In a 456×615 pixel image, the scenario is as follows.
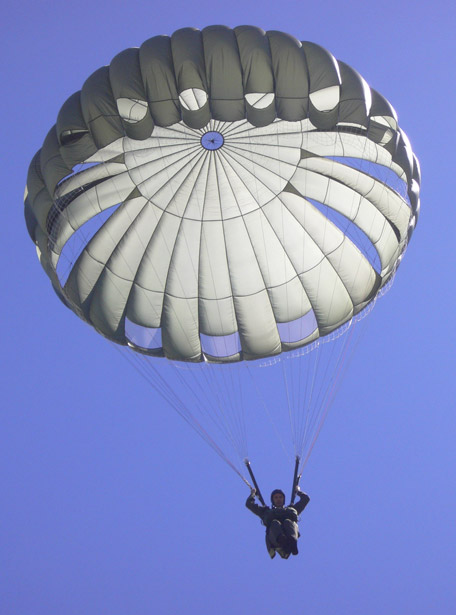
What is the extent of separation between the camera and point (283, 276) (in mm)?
15695

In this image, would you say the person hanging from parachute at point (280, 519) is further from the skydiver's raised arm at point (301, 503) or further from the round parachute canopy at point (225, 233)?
the round parachute canopy at point (225, 233)

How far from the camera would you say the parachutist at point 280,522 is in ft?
43.9

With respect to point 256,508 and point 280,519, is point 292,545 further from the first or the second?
point 256,508

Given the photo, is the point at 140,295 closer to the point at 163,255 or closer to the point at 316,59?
the point at 163,255

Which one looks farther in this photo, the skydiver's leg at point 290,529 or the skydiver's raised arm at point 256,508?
the skydiver's raised arm at point 256,508

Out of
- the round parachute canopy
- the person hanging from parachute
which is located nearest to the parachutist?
the person hanging from parachute

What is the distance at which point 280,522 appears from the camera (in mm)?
13602

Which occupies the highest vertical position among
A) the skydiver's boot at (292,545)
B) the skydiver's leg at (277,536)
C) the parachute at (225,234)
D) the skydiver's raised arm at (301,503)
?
the parachute at (225,234)

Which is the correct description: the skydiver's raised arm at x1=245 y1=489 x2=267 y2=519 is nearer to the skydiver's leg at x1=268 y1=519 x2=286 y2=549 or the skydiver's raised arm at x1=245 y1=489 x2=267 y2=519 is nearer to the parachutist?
the parachutist

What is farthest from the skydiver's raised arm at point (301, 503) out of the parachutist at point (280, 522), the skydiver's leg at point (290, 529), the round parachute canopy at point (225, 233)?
the round parachute canopy at point (225, 233)

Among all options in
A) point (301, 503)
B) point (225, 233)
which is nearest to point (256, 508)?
point (301, 503)

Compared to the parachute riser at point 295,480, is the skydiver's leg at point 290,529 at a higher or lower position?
lower

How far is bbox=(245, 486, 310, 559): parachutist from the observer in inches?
527

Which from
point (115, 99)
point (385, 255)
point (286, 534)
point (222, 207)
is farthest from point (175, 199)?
point (286, 534)
